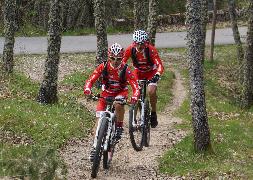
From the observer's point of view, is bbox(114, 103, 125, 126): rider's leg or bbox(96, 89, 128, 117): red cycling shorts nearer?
bbox(96, 89, 128, 117): red cycling shorts

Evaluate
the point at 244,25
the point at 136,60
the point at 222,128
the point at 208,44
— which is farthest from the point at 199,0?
the point at 244,25

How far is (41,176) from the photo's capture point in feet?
26.1

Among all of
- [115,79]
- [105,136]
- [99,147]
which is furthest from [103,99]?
[99,147]

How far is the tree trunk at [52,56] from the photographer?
51.5 feet

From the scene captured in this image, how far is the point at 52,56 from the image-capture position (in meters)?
15.9

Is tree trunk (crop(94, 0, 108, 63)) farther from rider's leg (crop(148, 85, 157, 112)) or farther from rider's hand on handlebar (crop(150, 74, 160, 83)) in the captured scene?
rider's hand on handlebar (crop(150, 74, 160, 83))

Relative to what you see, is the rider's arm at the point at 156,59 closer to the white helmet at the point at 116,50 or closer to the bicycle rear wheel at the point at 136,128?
the bicycle rear wheel at the point at 136,128

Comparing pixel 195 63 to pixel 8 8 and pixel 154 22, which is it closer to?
pixel 8 8

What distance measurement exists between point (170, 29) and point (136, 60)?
28065 mm

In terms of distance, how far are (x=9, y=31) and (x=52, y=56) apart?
191 inches

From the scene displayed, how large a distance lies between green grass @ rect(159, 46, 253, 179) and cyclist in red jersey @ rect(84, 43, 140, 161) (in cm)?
176

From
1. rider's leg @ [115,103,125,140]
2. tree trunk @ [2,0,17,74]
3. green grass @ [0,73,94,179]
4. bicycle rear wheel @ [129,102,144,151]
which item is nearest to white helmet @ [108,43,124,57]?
rider's leg @ [115,103,125,140]

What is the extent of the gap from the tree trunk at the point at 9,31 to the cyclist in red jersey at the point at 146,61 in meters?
7.59

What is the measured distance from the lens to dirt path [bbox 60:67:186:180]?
1091 cm
